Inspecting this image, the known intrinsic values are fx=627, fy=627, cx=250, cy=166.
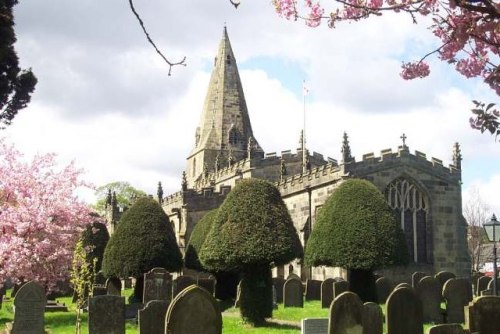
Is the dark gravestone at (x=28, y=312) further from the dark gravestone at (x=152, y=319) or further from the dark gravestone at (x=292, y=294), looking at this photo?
the dark gravestone at (x=292, y=294)

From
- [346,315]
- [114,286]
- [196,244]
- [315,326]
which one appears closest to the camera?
[346,315]

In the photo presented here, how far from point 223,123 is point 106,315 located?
45.7 m

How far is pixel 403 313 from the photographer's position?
11859mm

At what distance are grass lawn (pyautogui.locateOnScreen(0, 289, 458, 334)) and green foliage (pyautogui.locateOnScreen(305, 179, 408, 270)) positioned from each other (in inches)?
74.5

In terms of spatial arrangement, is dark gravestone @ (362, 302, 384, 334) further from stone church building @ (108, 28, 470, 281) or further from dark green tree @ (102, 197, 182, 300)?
stone church building @ (108, 28, 470, 281)

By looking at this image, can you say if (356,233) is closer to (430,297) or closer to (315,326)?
(430,297)

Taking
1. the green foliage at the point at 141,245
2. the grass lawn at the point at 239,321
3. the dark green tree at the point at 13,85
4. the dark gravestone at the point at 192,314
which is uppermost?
the dark green tree at the point at 13,85

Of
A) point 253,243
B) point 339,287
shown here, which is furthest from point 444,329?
point 339,287

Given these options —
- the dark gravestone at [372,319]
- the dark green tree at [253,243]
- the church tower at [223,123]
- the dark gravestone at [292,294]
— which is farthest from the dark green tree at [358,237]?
the church tower at [223,123]

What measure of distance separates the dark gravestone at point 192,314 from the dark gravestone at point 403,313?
4175 millimetres

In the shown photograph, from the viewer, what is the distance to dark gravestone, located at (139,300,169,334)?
1123 centimetres

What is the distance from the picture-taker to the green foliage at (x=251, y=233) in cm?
1733

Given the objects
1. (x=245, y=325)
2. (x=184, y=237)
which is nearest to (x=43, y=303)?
(x=245, y=325)

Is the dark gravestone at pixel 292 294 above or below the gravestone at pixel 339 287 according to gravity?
below
